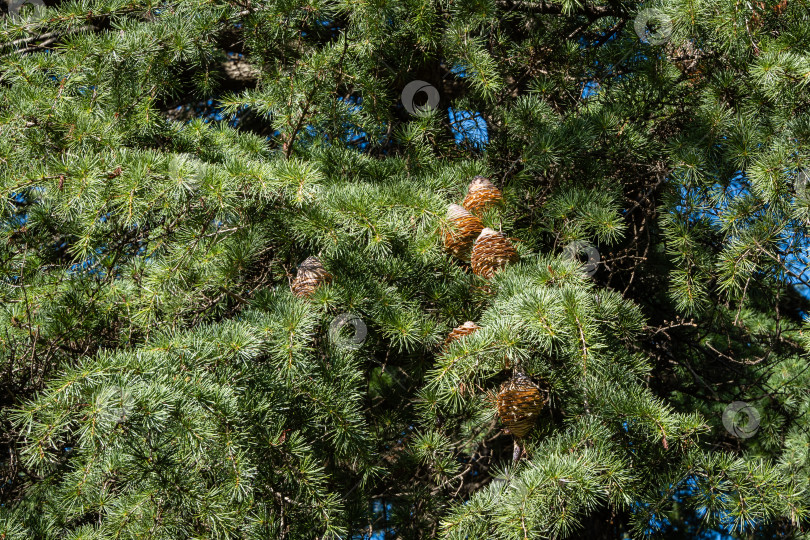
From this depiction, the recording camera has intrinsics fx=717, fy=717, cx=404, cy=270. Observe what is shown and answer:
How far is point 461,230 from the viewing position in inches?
66.6

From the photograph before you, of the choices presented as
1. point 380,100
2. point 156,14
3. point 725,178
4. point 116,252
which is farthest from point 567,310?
point 156,14

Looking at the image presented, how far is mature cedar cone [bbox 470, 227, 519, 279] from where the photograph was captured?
1650 millimetres

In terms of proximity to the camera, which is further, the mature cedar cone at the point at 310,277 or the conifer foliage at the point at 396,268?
the mature cedar cone at the point at 310,277

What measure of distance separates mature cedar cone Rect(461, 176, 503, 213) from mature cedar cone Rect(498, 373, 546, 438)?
486 millimetres

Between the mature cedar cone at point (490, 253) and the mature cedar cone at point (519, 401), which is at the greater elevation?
the mature cedar cone at point (490, 253)

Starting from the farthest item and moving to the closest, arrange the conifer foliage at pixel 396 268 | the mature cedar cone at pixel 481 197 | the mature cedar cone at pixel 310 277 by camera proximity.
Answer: the mature cedar cone at pixel 481 197
the mature cedar cone at pixel 310 277
the conifer foliage at pixel 396 268

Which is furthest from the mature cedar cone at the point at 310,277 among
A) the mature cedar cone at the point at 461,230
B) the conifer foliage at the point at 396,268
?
the mature cedar cone at the point at 461,230

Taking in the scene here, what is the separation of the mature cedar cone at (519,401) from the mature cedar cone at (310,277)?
1.62 feet

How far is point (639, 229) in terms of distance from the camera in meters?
2.16

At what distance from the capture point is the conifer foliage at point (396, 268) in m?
1.42

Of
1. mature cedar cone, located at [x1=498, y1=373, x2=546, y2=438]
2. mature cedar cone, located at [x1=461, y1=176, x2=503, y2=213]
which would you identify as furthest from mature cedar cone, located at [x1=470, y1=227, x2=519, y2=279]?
mature cedar cone, located at [x1=498, y1=373, x2=546, y2=438]

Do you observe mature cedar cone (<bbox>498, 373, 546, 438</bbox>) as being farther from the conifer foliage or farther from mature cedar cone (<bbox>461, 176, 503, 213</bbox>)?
mature cedar cone (<bbox>461, 176, 503, 213</bbox>)

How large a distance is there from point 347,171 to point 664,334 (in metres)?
1.06

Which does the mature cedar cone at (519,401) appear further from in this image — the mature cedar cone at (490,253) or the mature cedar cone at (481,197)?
the mature cedar cone at (481,197)
